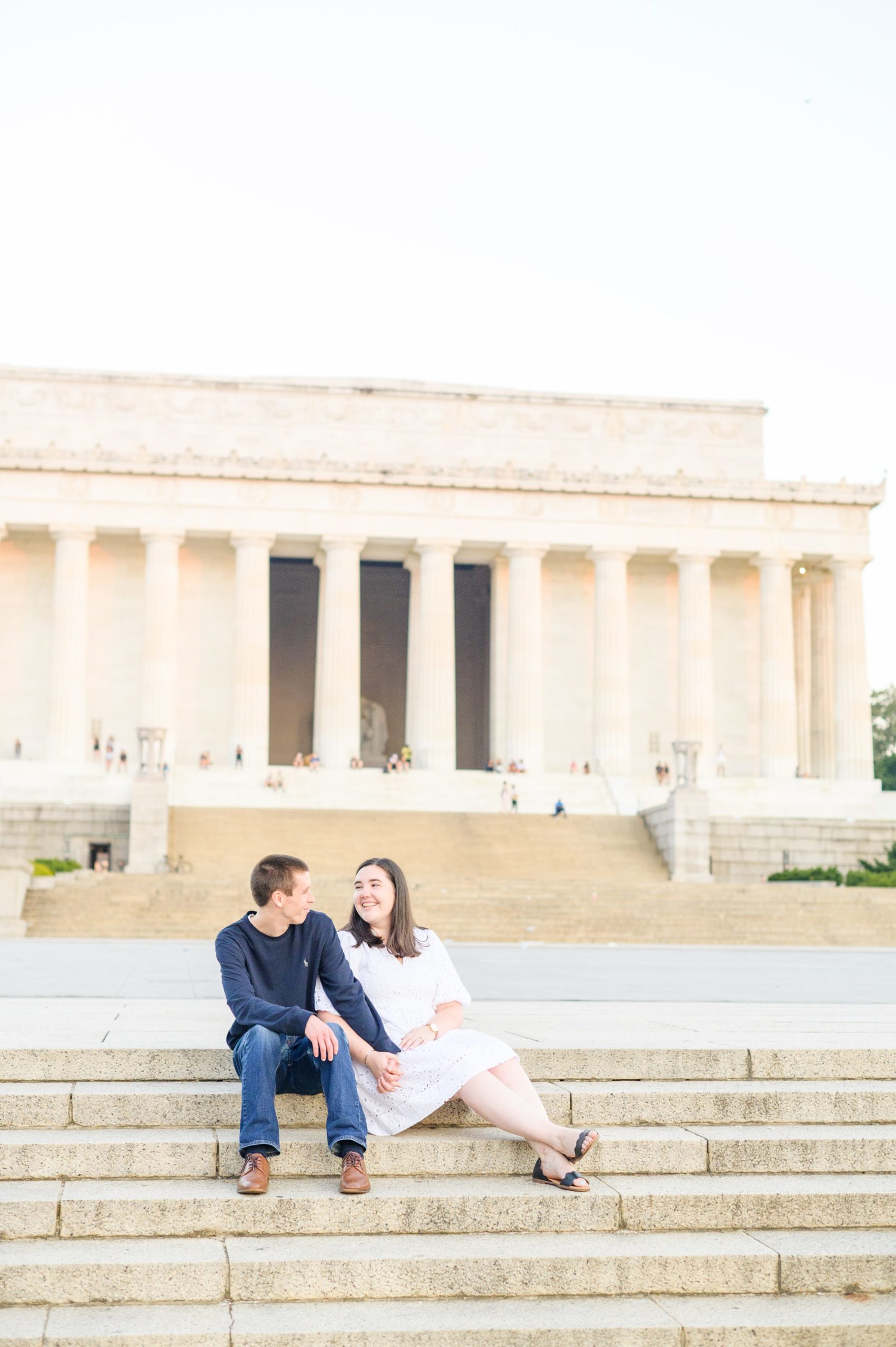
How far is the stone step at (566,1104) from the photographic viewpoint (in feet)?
29.8

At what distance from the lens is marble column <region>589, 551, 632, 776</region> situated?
64.1m

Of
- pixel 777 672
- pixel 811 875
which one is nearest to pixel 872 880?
pixel 811 875

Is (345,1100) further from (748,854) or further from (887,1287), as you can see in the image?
(748,854)

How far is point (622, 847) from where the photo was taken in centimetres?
4997

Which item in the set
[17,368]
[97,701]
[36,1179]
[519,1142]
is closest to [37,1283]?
[36,1179]

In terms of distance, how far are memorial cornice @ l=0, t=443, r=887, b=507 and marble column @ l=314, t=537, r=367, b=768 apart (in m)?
3.05

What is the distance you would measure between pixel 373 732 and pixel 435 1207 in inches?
2576

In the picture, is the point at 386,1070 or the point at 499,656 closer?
the point at 386,1070

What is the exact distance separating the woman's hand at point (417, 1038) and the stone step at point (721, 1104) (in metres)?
1.00

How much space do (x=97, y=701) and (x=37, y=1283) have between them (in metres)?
59.3

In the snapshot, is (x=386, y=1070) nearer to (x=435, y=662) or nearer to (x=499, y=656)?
(x=435, y=662)

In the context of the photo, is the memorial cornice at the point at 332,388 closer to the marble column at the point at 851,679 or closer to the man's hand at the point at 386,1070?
the marble column at the point at 851,679

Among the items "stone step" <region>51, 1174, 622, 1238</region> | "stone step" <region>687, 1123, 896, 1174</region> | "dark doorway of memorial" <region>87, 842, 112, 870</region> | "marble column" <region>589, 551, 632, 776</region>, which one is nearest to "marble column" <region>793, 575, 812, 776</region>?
"marble column" <region>589, 551, 632, 776</region>

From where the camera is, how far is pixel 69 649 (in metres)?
62.0
